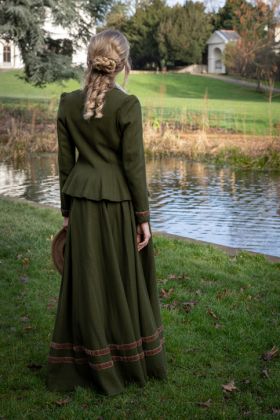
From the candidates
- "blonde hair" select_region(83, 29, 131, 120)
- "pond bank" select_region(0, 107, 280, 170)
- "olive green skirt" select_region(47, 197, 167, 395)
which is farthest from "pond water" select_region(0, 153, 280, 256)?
"blonde hair" select_region(83, 29, 131, 120)

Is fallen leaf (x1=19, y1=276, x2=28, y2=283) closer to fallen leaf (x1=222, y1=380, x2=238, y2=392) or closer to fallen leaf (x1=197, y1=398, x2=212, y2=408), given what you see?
fallen leaf (x1=222, y1=380, x2=238, y2=392)

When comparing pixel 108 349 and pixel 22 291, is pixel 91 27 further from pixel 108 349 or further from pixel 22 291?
pixel 108 349

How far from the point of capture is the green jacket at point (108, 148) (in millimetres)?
3701

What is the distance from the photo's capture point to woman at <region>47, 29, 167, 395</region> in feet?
12.2

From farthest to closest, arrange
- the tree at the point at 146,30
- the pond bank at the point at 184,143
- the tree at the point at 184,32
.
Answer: the tree at the point at 146,30, the tree at the point at 184,32, the pond bank at the point at 184,143

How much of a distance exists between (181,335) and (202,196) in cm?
769

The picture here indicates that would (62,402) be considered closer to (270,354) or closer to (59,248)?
(59,248)

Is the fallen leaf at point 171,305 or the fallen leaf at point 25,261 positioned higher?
the fallen leaf at point 25,261

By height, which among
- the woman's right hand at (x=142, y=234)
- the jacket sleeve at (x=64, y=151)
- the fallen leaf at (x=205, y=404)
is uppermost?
the jacket sleeve at (x=64, y=151)

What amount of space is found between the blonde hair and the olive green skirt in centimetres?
56

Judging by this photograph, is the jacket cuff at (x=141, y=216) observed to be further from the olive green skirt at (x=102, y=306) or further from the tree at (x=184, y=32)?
the tree at (x=184, y=32)

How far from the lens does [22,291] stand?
6.08 meters

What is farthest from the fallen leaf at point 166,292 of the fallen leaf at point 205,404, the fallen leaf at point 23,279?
the fallen leaf at point 205,404

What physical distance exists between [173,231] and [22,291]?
3.62 metres
